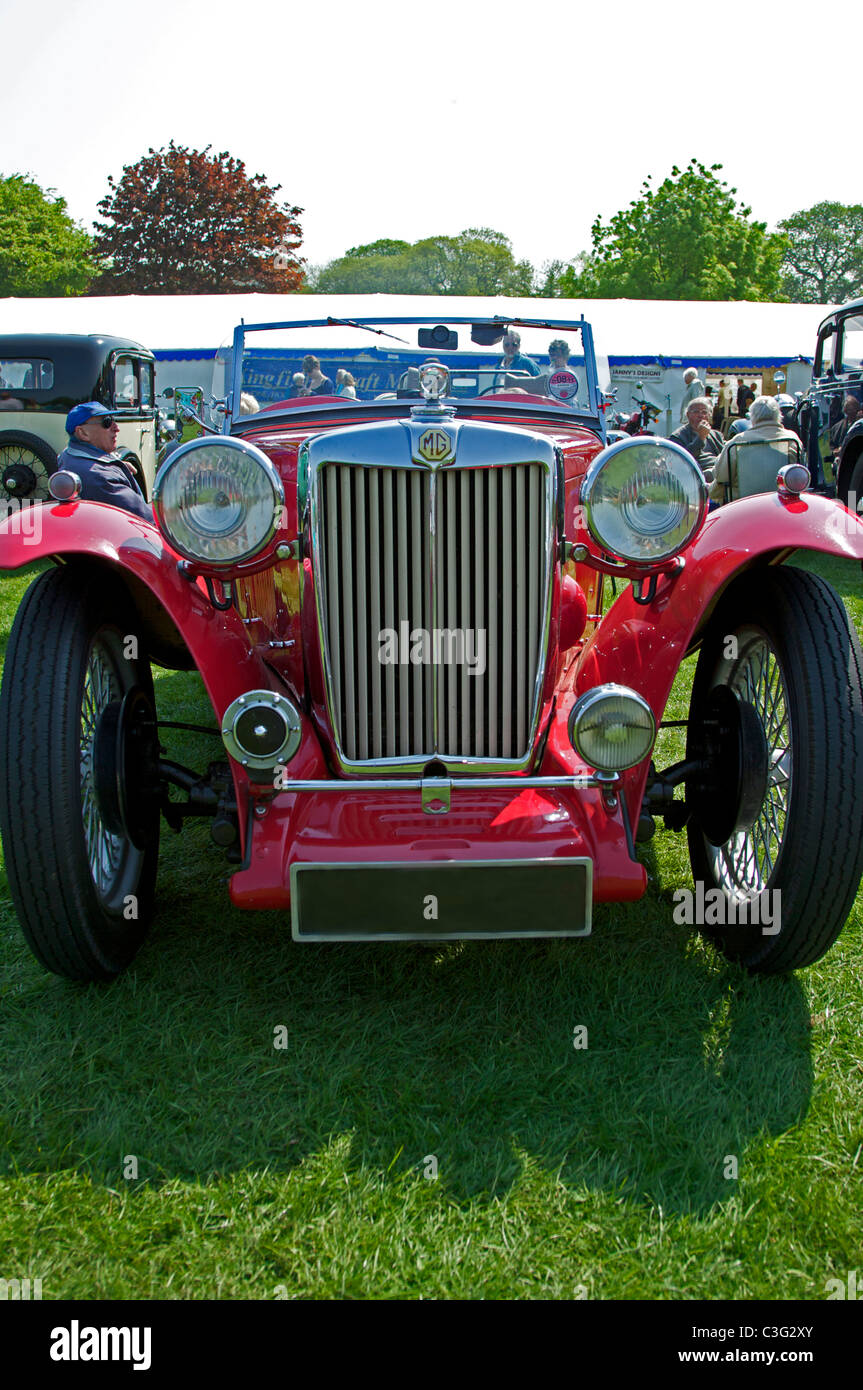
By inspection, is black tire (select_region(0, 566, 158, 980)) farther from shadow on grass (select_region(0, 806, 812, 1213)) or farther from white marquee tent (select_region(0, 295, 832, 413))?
white marquee tent (select_region(0, 295, 832, 413))

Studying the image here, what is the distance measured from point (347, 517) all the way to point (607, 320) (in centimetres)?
1817

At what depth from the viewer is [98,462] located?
504cm

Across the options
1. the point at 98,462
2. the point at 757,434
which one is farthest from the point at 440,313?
the point at 98,462

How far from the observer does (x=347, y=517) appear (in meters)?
2.17

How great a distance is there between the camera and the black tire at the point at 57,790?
215cm

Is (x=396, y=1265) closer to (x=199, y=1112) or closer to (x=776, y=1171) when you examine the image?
(x=199, y=1112)

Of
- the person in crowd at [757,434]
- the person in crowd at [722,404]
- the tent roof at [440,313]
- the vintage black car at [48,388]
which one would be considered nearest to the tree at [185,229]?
the tent roof at [440,313]

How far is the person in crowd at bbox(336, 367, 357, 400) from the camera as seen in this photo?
3.46 meters

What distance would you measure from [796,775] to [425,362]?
1.99 metres

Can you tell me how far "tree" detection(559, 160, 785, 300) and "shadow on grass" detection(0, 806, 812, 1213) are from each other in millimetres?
36409

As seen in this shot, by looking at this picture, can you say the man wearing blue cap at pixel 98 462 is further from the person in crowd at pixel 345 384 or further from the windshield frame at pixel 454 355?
the person in crowd at pixel 345 384

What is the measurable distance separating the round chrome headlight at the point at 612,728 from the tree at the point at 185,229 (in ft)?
132

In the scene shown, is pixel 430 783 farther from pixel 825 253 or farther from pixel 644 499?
pixel 825 253

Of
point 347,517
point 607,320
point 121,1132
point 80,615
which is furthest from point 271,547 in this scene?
point 607,320
